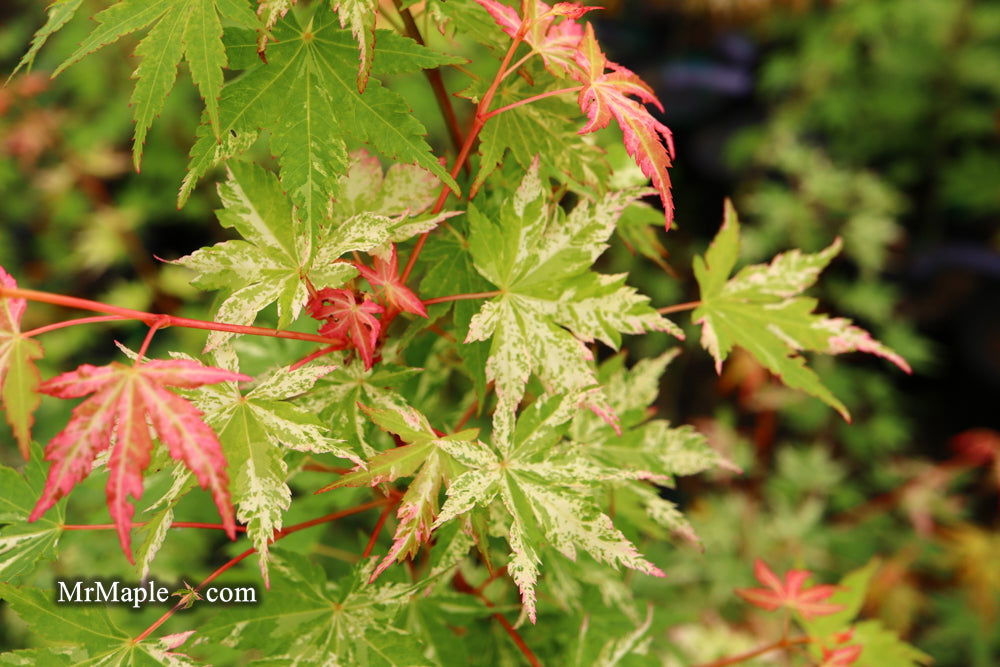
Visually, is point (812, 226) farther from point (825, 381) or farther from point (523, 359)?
point (523, 359)

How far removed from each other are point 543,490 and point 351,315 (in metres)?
0.28

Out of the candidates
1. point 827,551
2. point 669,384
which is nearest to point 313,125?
point 827,551

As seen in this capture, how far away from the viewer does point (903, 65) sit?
11.0ft

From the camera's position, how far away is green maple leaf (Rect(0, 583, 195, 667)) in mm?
734

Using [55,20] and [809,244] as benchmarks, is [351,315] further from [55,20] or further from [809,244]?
[809,244]

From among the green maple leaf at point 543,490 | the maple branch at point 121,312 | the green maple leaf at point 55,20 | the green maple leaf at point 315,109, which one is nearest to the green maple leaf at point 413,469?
the green maple leaf at point 543,490

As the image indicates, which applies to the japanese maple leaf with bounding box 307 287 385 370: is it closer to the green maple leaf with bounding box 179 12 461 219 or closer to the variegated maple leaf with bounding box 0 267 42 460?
the green maple leaf with bounding box 179 12 461 219

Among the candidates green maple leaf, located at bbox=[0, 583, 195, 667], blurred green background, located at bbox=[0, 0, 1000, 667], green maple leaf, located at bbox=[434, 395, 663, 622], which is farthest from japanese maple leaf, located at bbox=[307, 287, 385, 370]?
blurred green background, located at bbox=[0, 0, 1000, 667]

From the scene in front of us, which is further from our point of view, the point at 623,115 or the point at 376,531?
the point at 376,531

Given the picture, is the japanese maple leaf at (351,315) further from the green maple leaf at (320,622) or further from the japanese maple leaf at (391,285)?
the green maple leaf at (320,622)

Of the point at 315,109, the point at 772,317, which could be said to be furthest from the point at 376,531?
the point at 772,317

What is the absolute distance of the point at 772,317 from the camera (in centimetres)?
96

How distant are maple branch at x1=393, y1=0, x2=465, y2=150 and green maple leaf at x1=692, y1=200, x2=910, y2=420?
38 cm

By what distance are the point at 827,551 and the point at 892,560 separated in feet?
0.73
